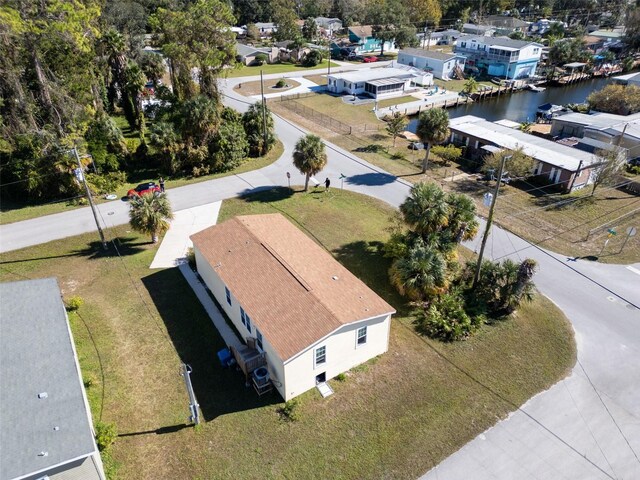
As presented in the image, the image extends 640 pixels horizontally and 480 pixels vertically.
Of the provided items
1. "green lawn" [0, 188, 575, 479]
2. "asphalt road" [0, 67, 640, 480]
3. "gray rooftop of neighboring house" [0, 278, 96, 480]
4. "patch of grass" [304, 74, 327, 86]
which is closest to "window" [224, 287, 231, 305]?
"green lawn" [0, 188, 575, 479]

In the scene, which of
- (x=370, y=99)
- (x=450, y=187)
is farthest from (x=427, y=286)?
(x=370, y=99)

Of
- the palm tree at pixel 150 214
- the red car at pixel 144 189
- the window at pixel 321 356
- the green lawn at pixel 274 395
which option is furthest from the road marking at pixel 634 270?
the red car at pixel 144 189

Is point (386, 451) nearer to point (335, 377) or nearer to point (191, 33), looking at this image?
point (335, 377)

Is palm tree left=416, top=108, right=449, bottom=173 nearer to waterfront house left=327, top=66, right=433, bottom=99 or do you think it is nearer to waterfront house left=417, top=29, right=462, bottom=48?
waterfront house left=327, top=66, right=433, bottom=99

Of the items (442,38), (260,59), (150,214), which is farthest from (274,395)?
(442,38)

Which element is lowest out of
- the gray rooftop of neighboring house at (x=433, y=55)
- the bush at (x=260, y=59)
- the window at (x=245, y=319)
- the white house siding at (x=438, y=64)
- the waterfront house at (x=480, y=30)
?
the window at (x=245, y=319)

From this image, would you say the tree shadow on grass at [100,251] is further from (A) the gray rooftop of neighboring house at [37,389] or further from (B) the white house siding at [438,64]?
(B) the white house siding at [438,64]
